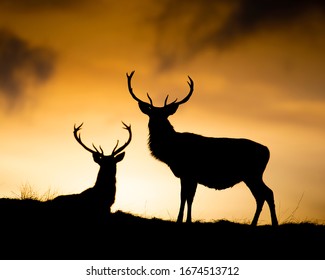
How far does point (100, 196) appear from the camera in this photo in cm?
1320

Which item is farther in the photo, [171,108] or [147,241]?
[171,108]

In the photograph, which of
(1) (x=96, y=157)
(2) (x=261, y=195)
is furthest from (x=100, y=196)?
(2) (x=261, y=195)

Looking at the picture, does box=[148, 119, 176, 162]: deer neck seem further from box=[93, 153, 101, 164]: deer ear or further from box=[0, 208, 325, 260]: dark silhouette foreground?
box=[0, 208, 325, 260]: dark silhouette foreground

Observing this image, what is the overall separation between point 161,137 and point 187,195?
1.73 m

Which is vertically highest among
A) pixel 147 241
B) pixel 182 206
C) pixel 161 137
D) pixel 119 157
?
pixel 161 137

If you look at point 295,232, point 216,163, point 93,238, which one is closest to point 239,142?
point 216,163

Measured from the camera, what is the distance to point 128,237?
38.0 ft

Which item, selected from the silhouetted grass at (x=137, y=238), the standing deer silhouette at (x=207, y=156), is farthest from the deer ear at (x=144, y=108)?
the silhouetted grass at (x=137, y=238)

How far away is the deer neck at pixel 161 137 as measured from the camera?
14.5m

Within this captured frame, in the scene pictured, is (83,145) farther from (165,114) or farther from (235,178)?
(235,178)

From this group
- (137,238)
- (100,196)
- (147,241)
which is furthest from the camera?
(100,196)

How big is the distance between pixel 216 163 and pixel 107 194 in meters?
3.06

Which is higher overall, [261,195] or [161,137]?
[161,137]

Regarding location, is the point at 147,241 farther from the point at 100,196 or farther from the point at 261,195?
the point at 261,195
